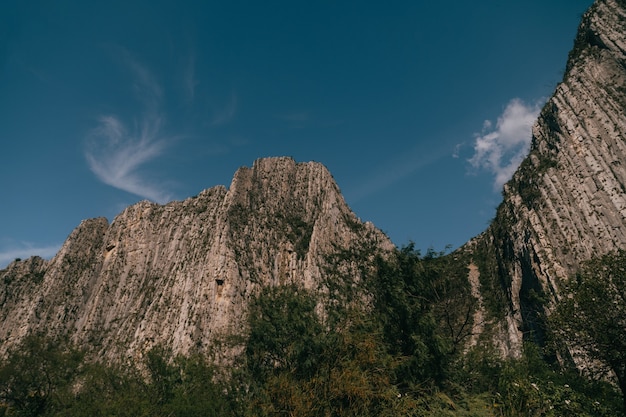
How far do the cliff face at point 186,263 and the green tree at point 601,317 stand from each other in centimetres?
6252

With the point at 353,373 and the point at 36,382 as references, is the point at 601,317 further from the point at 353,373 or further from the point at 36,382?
the point at 36,382

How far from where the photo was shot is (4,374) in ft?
137

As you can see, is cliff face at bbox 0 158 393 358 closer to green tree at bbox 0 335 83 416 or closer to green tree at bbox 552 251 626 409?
green tree at bbox 0 335 83 416

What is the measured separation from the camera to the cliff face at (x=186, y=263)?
266 feet

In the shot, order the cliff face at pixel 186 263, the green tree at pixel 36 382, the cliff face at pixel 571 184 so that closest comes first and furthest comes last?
the green tree at pixel 36 382 → the cliff face at pixel 571 184 → the cliff face at pixel 186 263

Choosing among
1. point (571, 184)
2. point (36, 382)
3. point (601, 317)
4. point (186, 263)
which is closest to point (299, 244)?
point (186, 263)

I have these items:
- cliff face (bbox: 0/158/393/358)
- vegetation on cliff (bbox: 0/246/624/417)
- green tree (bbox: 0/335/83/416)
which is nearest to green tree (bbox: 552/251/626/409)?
vegetation on cliff (bbox: 0/246/624/417)

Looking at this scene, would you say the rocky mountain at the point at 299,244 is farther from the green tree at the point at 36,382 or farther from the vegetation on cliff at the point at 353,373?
the green tree at the point at 36,382

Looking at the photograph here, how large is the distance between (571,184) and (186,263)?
8241 cm

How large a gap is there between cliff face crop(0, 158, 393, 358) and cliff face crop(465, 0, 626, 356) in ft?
101

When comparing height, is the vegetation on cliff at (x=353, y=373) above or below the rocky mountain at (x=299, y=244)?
below

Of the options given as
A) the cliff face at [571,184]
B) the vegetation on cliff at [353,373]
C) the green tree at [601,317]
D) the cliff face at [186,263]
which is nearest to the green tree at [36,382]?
the vegetation on cliff at [353,373]

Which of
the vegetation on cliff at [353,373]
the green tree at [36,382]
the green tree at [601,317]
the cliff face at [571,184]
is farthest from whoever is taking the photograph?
the cliff face at [571,184]

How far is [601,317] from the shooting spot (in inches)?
763
